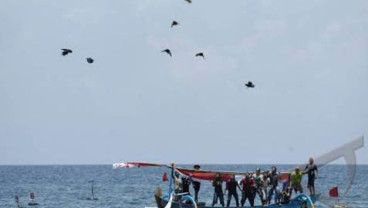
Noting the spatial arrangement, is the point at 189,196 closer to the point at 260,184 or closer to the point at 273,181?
the point at 260,184

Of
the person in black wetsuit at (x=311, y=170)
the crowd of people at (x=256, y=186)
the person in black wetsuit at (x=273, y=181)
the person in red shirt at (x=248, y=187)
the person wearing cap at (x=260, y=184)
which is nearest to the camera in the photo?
the person in black wetsuit at (x=311, y=170)

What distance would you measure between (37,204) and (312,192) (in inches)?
1254

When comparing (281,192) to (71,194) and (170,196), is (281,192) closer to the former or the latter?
(170,196)

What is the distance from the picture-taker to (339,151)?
44.3 m

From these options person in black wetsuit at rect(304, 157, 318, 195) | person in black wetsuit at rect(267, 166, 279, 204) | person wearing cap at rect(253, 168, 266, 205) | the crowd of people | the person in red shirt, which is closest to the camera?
person in black wetsuit at rect(304, 157, 318, 195)

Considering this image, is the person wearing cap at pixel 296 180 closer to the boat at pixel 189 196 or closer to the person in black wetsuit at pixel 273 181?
the boat at pixel 189 196

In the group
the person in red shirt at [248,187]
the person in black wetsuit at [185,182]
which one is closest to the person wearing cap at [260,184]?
the person in red shirt at [248,187]

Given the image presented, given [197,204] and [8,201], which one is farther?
[8,201]

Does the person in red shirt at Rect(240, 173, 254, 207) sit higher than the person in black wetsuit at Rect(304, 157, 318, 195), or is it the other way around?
the person in black wetsuit at Rect(304, 157, 318, 195)

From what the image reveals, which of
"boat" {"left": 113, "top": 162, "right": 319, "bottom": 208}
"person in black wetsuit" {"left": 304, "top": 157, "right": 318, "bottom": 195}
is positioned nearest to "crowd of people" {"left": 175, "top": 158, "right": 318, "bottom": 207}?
"person in black wetsuit" {"left": 304, "top": 157, "right": 318, "bottom": 195}

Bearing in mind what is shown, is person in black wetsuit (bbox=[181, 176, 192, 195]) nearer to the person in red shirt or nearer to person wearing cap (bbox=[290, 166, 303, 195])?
the person in red shirt

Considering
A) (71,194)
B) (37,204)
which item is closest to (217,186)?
(37,204)

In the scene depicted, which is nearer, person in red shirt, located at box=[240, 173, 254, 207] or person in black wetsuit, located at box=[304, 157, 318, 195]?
person in black wetsuit, located at box=[304, 157, 318, 195]

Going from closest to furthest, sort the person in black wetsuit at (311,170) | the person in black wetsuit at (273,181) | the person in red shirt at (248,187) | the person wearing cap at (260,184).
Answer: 1. the person in black wetsuit at (311,170)
2. the person in red shirt at (248,187)
3. the person wearing cap at (260,184)
4. the person in black wetsuit at (273,181)
